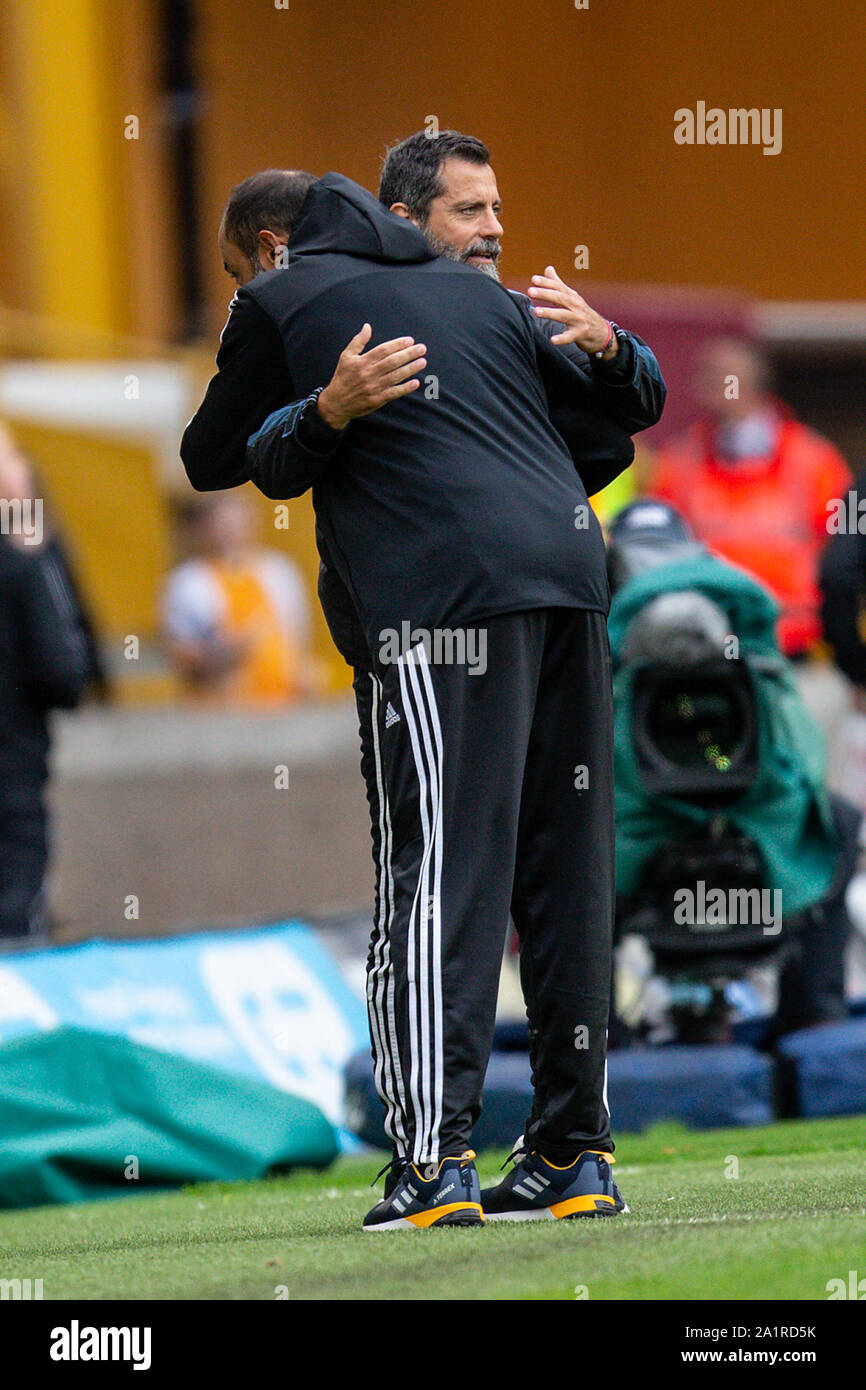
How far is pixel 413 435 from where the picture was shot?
3.69m

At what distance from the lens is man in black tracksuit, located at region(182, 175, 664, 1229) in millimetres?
3621

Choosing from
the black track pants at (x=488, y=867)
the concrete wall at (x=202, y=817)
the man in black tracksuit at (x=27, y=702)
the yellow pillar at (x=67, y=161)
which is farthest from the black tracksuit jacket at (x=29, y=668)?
the yellow pillar at (x=67, y=161)

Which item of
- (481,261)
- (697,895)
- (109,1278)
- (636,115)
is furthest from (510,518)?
(636,115)

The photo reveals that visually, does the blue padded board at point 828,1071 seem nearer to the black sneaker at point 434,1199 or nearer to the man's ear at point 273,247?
the black sneaker at point 434,1199

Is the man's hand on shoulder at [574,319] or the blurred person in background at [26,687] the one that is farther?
the blurred person in background at [26,687]

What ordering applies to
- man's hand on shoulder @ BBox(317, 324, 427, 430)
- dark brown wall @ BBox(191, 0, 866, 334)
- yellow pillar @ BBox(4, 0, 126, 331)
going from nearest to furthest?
man's hand on shoulder @ BBox(317, 324, 427, 430) → yellow pillar @ BBox(4, 0, 126, 331) → dark brown wall @ BBox(191, 0, 866, 334)

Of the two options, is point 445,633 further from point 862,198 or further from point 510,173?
point 862,198

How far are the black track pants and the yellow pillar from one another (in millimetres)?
9961

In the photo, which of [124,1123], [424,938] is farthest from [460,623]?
[124,1123]

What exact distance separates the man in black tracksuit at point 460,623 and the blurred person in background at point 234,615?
23.5 ft

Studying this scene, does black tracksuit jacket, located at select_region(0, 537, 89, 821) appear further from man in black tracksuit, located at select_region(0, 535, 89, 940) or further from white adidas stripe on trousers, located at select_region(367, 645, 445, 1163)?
white adidas stripe on trousers, located at select_region(367, 645, 445, 1163)

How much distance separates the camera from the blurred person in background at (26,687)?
315 inches

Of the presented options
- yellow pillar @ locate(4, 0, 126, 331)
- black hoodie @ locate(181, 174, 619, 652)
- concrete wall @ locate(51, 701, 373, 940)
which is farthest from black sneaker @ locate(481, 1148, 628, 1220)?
yellow pillar @ locate(4, 0, 126, 331)

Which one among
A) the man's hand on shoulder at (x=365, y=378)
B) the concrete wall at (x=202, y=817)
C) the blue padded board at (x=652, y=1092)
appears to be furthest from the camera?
the concrete wall at (x=202, y=817)
